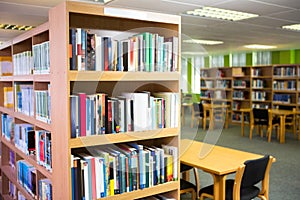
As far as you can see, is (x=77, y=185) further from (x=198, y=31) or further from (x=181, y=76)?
(x=198, y=31)

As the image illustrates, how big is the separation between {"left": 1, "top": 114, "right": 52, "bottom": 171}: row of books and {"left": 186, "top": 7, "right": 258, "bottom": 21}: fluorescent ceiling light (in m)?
2.69

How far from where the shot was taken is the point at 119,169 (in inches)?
80.5

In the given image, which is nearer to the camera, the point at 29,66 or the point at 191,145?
the point at 29,66

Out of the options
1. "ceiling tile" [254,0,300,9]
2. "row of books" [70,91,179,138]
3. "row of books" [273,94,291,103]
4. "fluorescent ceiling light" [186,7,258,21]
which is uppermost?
"fluorescent ceiling light" [186,7,258,21]

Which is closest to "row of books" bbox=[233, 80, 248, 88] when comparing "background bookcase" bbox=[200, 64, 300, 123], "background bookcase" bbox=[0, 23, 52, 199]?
"background bookcase" bbox=[200, 64, 300, 123]

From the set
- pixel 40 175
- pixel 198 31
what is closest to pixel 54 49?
pixel 40 175

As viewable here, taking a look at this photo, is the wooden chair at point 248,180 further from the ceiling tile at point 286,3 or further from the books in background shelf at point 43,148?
the ceiling tile at point 286,3

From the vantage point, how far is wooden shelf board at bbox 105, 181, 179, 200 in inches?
81.7

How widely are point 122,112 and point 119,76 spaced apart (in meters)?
0.24

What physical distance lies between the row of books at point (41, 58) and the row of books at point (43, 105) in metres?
0.16

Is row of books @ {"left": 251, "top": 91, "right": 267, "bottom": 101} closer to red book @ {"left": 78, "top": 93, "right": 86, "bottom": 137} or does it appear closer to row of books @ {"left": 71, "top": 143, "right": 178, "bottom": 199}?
→ row of books @ {"left": 71, "top": 143, "right": 178, "bottom": 199}

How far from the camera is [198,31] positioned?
6.20 meters

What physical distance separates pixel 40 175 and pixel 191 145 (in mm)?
1933

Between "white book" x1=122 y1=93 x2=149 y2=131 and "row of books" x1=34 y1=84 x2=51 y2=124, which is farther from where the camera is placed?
"row of books" x1=34 y1=84 x2=51 y2=124
